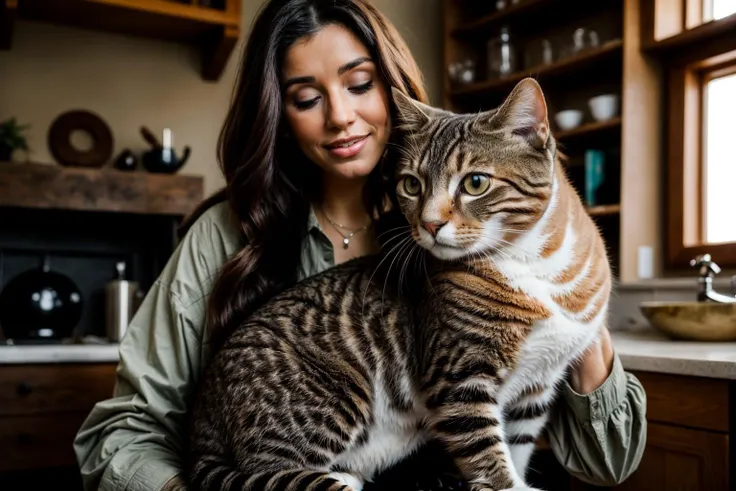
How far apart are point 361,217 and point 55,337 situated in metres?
1.73

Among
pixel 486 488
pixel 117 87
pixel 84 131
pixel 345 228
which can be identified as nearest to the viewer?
pixel 486 488

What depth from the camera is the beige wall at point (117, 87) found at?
285 centimetres

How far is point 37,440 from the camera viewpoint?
7.64 ft

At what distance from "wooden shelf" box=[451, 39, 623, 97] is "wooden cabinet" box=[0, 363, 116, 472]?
1911mm

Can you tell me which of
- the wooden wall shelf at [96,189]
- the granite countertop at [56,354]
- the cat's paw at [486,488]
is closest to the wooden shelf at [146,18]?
the wooden wall shelf at [96,189]

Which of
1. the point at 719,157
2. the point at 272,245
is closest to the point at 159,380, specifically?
the point at 272,245

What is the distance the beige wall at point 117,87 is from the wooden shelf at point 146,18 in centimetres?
7

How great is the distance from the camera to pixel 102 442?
1204 mm

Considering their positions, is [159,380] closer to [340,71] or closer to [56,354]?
[340,71]

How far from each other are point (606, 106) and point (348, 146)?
1.70m

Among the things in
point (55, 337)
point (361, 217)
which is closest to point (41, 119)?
point (55, 337)

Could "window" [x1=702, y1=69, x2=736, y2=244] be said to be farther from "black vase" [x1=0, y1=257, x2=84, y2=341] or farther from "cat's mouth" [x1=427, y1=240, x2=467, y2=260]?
"black vase" [x1=0, y1=257, x2=84, y2=341]

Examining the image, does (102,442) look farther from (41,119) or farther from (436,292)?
(41,119)

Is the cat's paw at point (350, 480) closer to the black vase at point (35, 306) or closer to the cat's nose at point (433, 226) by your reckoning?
the cat's nose at point (433, 226)
